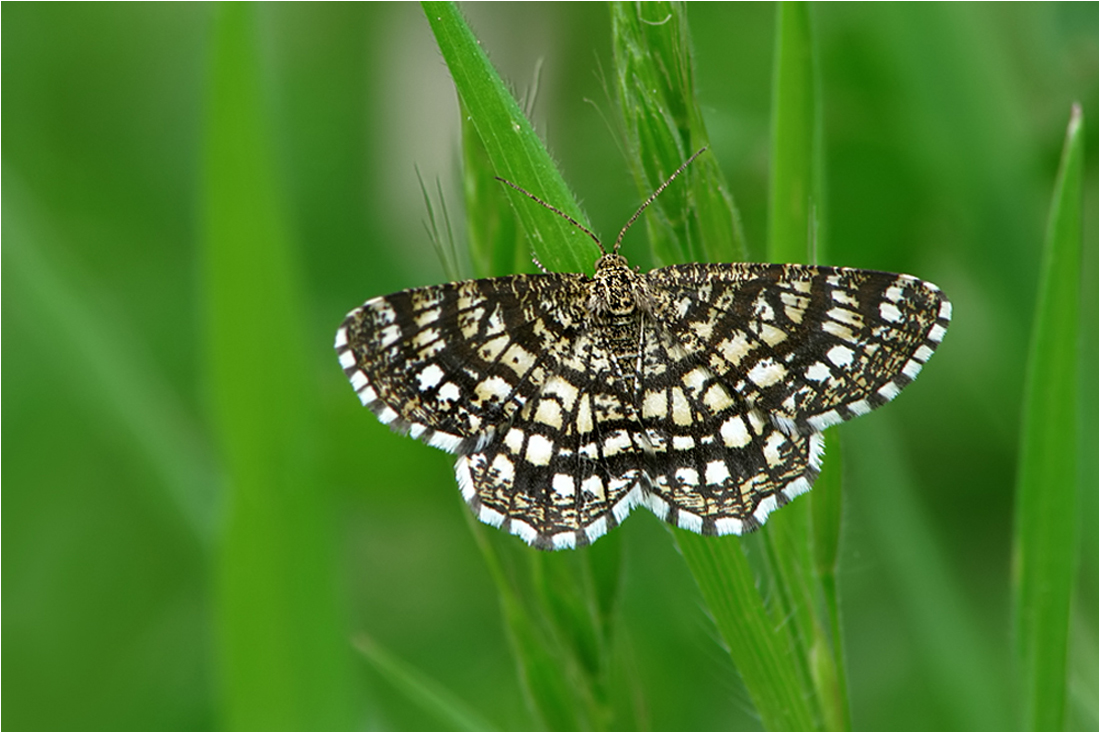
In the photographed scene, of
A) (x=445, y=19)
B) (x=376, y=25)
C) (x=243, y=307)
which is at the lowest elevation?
(x=243, y=307)

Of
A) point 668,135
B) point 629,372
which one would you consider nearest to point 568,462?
point 629,372

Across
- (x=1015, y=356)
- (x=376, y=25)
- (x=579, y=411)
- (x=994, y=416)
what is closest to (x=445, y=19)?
(x=579, y=411)

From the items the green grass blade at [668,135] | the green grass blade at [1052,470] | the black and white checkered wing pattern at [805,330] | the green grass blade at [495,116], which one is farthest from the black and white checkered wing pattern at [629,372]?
the green grass blade at [495,116]

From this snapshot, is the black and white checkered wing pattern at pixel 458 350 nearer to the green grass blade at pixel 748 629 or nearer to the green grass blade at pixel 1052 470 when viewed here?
the green grass blade at pixel 748 629

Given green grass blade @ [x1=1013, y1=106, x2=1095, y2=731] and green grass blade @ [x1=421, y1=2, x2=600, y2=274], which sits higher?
green grass blade @ [x1=421, y1=2, x2=600, y2=274]

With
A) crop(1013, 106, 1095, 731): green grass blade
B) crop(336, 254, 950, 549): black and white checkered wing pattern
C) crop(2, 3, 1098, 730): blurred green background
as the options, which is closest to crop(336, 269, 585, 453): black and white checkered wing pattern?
crop(336, 254, 950, 549): black and white checkered wing pattern

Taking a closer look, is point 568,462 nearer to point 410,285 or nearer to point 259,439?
point 259,439

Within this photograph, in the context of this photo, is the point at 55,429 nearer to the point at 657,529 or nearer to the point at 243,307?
the point at 657,529

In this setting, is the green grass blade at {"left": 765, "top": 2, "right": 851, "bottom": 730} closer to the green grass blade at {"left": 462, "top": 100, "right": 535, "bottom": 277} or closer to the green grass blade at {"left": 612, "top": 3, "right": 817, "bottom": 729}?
the green grass blade at {"left": 612, "top": 3, "right": 817, "bottom": 729}
